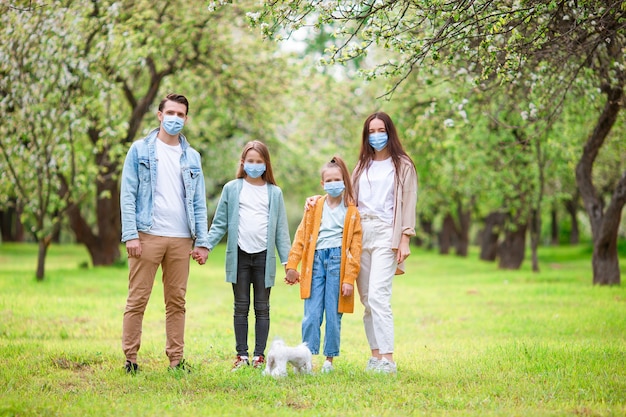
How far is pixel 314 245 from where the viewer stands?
6.79m

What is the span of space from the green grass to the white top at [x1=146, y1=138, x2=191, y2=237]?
1328mm

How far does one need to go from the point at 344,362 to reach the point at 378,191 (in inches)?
72.8

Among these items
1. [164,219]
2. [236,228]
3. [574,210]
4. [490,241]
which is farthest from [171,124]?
[574,210]

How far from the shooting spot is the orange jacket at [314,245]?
6.68 m

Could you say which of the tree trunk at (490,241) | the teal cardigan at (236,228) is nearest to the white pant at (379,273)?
the teal cardigan at (236,228)

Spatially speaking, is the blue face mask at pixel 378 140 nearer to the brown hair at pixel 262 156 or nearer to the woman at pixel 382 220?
the woman at pixel 382 220

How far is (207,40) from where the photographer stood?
16.6 meters

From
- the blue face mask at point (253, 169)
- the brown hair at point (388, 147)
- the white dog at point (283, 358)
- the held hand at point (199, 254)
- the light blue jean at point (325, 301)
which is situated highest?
the brown hair at point (388, 147)

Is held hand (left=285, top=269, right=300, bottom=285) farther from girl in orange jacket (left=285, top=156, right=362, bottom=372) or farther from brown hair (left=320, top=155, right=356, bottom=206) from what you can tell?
brown hair (left=320, top=155, right=356, bottom=206)

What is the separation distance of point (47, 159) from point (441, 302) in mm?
8463

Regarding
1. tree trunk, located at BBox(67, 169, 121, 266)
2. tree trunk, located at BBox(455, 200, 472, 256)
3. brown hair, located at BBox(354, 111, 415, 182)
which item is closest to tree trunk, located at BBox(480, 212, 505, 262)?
tree trunk, located at BBox(455, 200, 472, 256)

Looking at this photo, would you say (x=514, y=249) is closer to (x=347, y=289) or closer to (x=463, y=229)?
(x=463, y=229)

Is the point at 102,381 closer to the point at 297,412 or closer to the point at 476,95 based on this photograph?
the point at 297,412

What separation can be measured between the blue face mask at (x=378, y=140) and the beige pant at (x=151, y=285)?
1.99 meters
